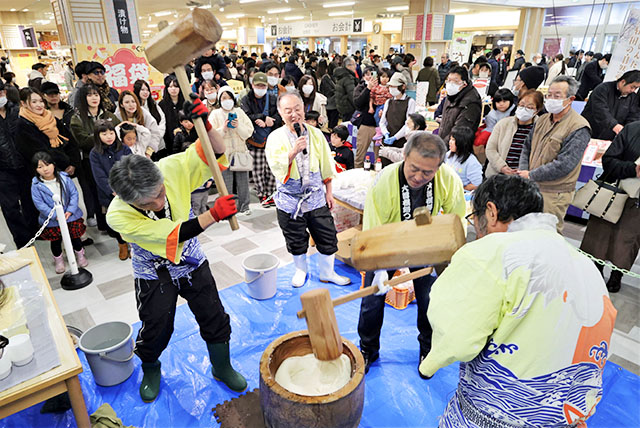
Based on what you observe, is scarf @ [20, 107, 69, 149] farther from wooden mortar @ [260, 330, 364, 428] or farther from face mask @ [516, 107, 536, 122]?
face mask @ [516, 107, 536, 122]

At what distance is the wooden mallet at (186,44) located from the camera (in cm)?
170

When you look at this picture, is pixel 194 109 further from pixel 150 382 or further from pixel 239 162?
pixel 239 162

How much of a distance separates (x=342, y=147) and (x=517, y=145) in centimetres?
228

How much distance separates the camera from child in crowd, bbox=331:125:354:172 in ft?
17.7

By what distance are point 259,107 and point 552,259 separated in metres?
5.11

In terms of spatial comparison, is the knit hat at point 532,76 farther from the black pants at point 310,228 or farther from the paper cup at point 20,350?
the paper cup at point 20,350

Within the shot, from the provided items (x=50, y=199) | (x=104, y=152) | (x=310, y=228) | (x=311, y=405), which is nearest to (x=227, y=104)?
(x=104, y=152)

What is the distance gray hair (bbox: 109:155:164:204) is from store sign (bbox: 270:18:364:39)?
697 inches

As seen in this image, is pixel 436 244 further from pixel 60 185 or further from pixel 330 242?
pixel 60 185

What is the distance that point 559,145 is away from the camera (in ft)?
11.3

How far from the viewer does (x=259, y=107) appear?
5715mm

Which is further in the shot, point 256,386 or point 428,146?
point 256,386

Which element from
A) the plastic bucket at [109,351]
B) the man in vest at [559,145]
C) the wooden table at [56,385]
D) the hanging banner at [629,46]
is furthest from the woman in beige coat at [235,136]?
the hanging banner at [629,46]

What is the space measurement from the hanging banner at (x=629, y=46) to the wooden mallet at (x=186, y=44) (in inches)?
241
